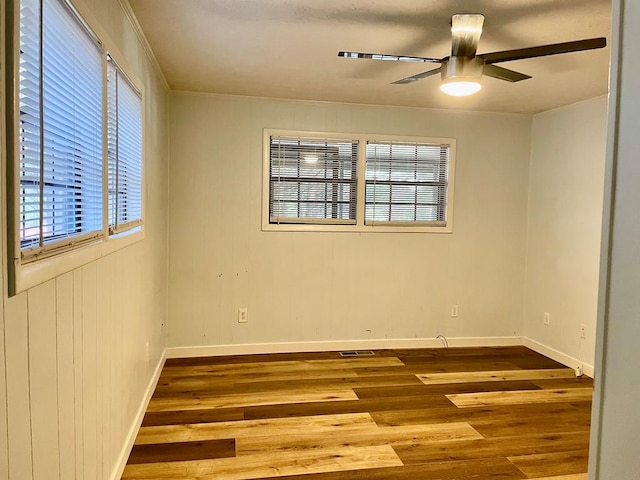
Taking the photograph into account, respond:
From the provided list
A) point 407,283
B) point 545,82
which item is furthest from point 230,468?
point 545,82

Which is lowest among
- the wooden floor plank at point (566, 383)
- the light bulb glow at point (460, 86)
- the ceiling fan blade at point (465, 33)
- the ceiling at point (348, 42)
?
the wooden floor plank at point (566, 383)

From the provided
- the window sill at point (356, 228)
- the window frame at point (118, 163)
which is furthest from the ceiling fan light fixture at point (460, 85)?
the window sill at point (356, 228)

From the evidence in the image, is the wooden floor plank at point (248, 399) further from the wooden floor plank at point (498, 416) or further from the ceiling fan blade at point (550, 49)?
the ceiling fan blade at point (550, 49)

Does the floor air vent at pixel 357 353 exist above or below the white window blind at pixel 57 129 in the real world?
below

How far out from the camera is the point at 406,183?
176 inches

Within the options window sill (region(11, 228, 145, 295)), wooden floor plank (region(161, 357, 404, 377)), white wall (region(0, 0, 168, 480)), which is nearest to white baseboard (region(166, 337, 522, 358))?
wooden floor plank (region(161, 357, 404, 377))

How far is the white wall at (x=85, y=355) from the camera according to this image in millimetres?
1096

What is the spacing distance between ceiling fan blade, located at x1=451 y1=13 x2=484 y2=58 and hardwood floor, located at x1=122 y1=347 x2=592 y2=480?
2229 millimetres

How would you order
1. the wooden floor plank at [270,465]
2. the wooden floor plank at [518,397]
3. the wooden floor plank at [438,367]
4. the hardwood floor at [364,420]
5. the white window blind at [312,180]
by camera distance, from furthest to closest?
the white window blind at [312,180], the wooden floor plank at [438,367], the wooden floor plank at [518,397], the hardwood floor at [364,420], the wooden floor plank at [270,465]

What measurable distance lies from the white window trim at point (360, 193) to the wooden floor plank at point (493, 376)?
139 centimetres

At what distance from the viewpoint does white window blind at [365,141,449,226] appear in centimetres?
442

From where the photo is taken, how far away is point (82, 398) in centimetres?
165

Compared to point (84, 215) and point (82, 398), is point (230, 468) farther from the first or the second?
point (84, 215)

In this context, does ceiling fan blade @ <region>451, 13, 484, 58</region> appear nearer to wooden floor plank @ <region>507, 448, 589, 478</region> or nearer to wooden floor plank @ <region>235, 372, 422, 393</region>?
wooden floor plank @ <region>507, 448, 589, 478</region>
